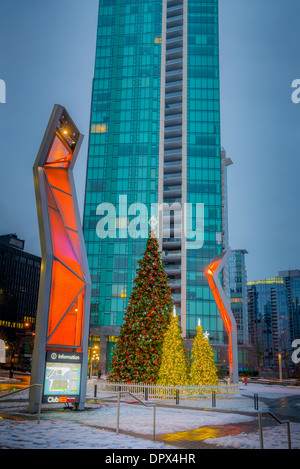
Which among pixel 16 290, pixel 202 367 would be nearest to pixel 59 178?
pixel 202 367

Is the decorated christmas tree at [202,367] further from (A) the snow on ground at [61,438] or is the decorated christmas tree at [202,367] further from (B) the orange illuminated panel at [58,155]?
(A) the snow on ground at [61,438]

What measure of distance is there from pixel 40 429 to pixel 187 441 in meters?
4.32

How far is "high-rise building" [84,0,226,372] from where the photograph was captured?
7425 centimetres

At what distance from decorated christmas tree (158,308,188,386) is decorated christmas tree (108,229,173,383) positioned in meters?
1.18

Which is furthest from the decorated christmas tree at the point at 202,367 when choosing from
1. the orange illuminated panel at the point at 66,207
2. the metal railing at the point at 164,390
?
the orange illuminated panel at the point at 66,207

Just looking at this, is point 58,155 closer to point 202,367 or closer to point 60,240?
point 60,240

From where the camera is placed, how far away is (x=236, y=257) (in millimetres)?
158875

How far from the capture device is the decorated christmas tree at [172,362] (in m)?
24.9

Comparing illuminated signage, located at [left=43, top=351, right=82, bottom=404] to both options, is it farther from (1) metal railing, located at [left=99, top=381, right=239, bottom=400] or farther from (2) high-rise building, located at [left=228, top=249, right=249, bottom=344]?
(2) high-rise building, located at [left=228, top=249, right=249, bottom=344]

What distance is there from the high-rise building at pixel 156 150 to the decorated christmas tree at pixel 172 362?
46292mm

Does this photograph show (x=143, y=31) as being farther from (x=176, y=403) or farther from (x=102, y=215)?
(x=176, y=403)

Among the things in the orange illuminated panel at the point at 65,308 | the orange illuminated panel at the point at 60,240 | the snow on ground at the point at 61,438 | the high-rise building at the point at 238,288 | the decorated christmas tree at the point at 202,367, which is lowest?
the snow on ground at the point at 61,438

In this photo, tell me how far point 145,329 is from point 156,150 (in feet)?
193

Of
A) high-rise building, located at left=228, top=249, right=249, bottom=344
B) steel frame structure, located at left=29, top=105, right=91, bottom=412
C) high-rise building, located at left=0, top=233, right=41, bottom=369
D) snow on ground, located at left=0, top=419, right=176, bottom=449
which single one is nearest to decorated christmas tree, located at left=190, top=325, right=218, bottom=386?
steel frame structure, located at left=29, top=105, right=91, bottom=412
